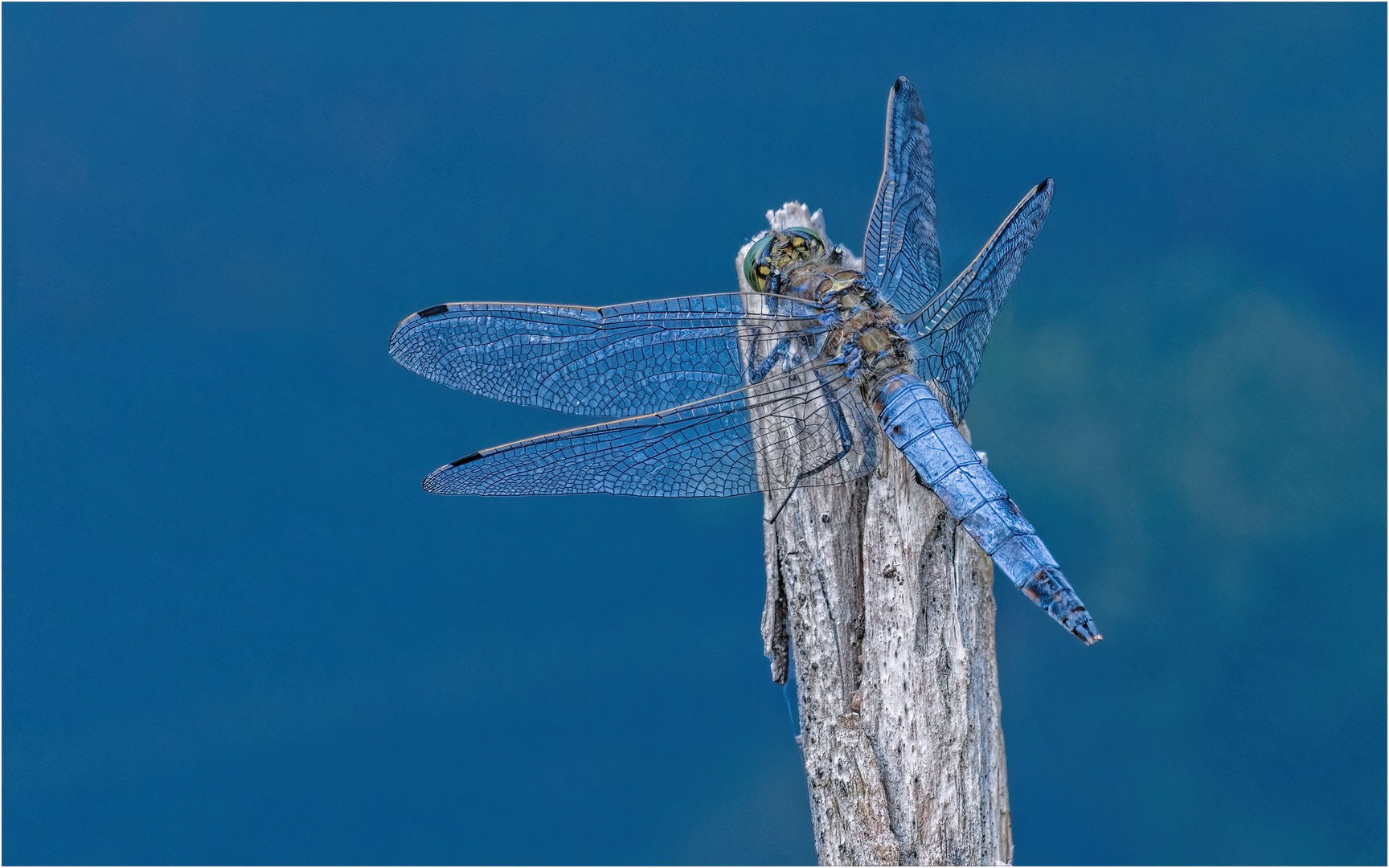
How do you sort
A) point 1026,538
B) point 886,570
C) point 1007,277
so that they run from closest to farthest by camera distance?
1. point 1026,538
2. point 886,570
3. point 1007,277

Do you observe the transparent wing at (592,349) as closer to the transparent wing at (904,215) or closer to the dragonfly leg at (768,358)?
the dragonfly leg at (768,358)

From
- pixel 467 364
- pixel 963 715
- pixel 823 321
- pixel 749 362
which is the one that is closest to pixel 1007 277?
pixel 823 321

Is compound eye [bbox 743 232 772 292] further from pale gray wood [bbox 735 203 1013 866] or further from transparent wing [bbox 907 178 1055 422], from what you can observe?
transparent wing [bbox 907 178 1055 422]

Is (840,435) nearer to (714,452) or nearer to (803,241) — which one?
(714,452)

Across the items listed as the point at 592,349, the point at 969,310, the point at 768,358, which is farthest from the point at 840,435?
the point at 592,349

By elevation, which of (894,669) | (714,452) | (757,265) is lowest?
(894,669)

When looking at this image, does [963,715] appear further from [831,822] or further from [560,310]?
[560,310]
